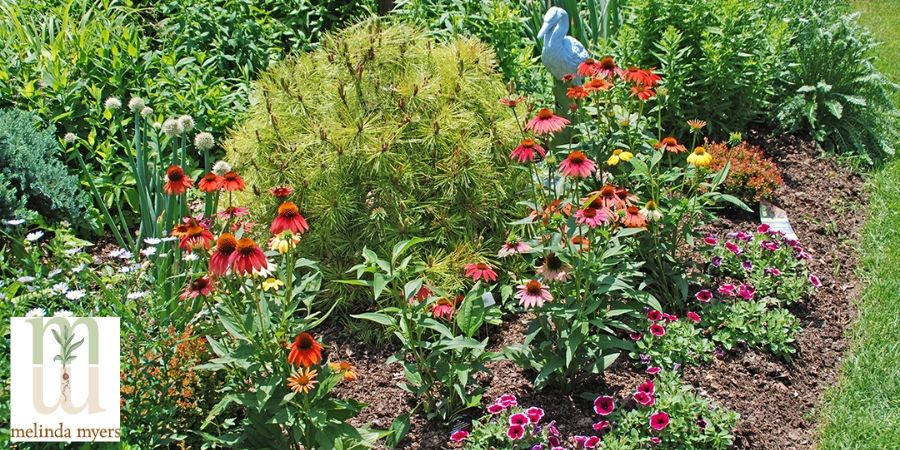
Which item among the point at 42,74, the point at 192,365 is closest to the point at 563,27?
the point at 192,365

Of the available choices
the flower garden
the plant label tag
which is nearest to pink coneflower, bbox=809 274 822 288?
the flower garden

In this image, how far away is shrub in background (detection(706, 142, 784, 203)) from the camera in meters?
4.04

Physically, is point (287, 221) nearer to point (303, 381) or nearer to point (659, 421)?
point (303, 381)

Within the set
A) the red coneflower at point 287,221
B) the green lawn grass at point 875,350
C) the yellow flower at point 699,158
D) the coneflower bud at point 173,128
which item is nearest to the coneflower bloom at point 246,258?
the red coneflower at point 287,221

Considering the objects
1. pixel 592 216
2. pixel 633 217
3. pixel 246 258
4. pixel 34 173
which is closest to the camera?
pixel 246 258

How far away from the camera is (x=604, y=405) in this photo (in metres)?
2.87

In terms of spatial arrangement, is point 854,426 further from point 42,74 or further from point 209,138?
point 42,74

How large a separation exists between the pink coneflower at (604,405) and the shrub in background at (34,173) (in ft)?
7.91

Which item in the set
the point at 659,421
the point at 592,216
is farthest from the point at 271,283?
the point at 659,421

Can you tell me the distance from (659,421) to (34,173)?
8.97ft

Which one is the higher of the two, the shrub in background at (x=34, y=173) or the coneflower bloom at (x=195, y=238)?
the coneflower bloom at (x=195, y=238)

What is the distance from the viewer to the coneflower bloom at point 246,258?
7.66 feet

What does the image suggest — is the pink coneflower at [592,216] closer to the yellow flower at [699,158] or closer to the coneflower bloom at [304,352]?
the yellow flower at [699,158]

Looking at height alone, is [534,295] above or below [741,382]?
above
